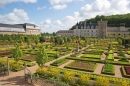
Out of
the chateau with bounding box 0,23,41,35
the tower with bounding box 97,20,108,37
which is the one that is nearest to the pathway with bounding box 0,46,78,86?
the chateau with bounding box 0,23,41,35

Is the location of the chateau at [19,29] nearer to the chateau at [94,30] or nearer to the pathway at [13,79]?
the chateau at [94,30]

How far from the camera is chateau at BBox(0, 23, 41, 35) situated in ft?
265

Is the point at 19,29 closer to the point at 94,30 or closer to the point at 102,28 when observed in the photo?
the point at 94,30

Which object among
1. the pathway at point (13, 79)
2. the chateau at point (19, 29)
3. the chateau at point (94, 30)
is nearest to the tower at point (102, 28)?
the chateau at point (94, 30)

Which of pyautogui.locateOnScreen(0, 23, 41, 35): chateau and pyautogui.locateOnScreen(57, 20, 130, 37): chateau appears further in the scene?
pyautogui.locateOnScreen(57, 20, 130, 37): chateau

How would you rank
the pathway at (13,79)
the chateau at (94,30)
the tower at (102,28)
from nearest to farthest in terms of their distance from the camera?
the pathway at (13,79)
the tower at (102,28)
the chateau at (94,30)

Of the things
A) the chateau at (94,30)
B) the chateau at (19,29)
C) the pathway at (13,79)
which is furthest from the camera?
the chateau at (94,30)

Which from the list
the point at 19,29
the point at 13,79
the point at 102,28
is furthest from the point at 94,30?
the point at 13,79

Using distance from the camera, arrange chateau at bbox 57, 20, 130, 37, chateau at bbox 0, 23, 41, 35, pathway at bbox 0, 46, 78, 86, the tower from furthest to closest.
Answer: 1. chateau at bbox 57, 20, 130, 37
2. the tower
3. chateau at bbox 0, 23, 41, 35
4. pathway at bbox 0, 46, 78, 86

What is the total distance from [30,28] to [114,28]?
68.6 metres

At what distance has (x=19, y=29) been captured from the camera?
9150 cm

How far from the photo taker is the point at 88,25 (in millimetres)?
94188

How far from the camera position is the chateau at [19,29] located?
80831mm

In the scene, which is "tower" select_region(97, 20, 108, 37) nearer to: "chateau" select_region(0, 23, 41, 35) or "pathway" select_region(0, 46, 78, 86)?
"chateau" select_region(0, 23, 41, 35)
